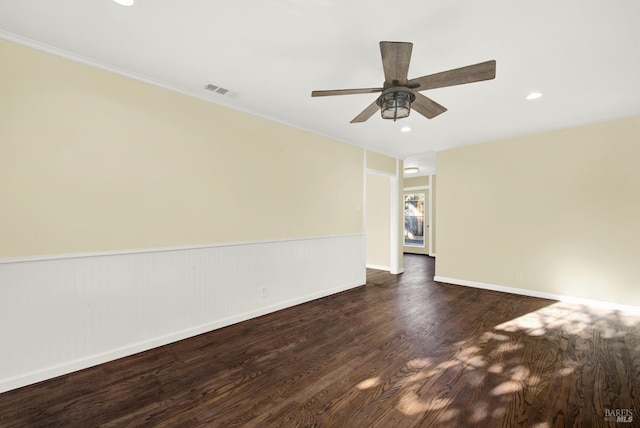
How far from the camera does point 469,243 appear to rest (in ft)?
16.6

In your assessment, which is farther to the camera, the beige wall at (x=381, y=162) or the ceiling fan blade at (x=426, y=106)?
the beige wall at (x=381, y=162)

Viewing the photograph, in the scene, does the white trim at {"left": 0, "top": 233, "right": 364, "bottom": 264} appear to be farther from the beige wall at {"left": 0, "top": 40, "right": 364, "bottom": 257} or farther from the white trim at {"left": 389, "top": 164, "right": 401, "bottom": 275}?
the white trim at {"left": 389, "top": 164, "right": 401, "bottom": 275}

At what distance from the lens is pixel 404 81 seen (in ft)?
6.66

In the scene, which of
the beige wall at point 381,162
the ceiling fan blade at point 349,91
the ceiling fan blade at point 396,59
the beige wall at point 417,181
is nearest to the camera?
the ceiling fan blade at point 396,59

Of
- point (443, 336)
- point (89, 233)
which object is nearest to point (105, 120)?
point (89, 233)

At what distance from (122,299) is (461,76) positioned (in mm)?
3362

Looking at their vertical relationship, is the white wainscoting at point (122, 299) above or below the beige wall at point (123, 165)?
below

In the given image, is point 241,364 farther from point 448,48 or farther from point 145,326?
point 448,48

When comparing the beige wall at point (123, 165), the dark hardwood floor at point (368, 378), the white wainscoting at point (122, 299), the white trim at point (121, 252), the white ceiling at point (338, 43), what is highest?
the white ceiling at point (338, 43)

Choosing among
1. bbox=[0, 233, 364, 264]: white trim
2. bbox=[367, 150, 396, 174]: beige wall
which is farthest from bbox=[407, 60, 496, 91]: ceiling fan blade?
bbox=[367, 150, 396, 174]: beige wall

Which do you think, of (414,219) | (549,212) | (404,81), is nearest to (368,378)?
(404,81)

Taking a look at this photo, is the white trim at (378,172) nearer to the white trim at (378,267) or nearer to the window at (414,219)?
the white trim at (378,267)

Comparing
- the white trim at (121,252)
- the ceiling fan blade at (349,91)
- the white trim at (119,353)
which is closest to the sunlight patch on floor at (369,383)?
the white trim at (119,353)

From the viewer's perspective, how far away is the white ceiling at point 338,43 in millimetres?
1790
